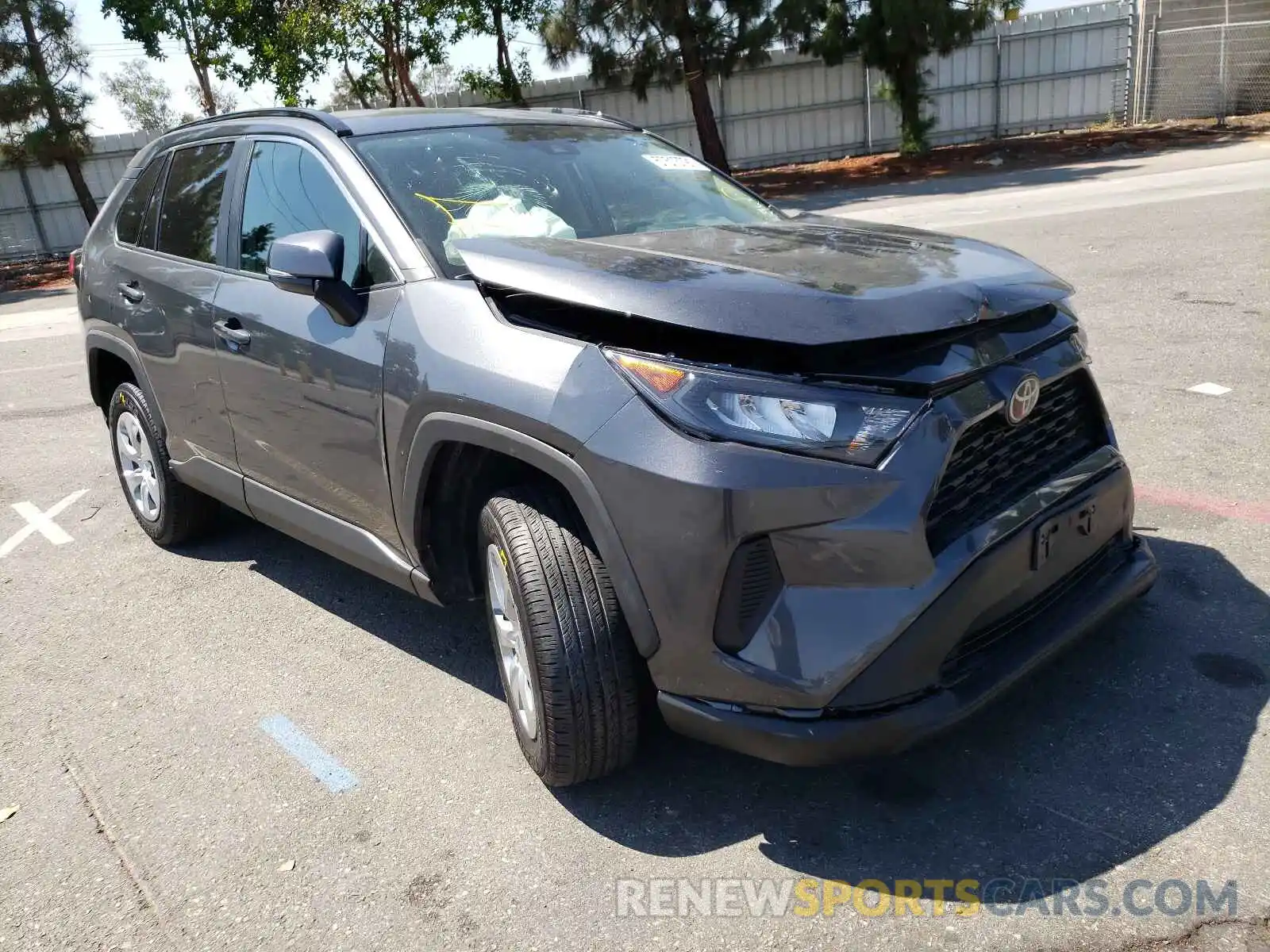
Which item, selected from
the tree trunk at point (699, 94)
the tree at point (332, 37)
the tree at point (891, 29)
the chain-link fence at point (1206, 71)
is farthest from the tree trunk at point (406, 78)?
the chain-link fence at point (1206, 71)

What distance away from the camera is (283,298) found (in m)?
3.66

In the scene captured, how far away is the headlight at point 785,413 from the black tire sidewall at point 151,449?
10.3 ft

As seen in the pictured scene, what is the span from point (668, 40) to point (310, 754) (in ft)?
71.3

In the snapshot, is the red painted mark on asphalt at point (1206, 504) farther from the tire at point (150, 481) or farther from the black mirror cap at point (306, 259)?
the tire at point (150, 481)

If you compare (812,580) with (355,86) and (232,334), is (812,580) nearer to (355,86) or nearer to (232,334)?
(232,334)

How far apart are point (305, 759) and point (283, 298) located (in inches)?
59.1

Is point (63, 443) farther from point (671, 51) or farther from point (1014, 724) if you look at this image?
point (671, 51)

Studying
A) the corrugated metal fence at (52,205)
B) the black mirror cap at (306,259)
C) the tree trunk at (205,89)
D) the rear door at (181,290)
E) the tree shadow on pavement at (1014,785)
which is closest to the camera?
the tree shadow on pavement at (1014,785)

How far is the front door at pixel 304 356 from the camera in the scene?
3.30 metres

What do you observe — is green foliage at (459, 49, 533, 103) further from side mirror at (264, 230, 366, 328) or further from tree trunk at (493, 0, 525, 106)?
side mirror at (264, 230, 366, 328)

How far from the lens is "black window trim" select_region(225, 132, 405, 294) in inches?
131

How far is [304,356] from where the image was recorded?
11.5ft

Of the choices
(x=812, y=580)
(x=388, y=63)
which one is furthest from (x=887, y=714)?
(x=388, y=63)

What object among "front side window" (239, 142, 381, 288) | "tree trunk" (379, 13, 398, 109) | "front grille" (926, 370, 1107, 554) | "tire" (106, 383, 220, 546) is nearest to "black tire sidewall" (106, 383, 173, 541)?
"tire" (106, 383, 220, 546)
